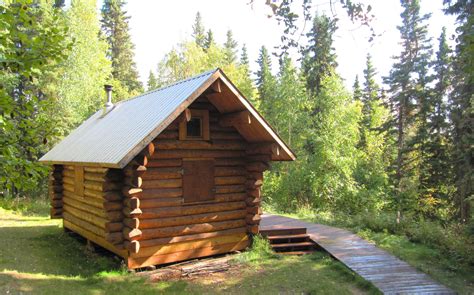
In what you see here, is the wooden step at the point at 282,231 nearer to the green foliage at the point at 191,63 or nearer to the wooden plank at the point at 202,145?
the wooden plank at the point at 202,145

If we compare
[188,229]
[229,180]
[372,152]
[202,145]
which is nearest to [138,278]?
[188,229]

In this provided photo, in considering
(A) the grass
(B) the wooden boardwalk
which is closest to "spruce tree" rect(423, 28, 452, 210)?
(A) the grass

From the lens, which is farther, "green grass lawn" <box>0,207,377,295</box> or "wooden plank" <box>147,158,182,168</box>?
"wooden plank" <box>147,158,182,168</box>

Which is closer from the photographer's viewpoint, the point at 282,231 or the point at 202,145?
the point at 202,145

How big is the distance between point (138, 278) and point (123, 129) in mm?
4284

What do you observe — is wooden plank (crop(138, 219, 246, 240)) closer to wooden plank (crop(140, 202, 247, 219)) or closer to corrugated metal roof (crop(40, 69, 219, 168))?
wooden plank (crop(140, 202, 247, 219))

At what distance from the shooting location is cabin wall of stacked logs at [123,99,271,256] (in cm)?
960

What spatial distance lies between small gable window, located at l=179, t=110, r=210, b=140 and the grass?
6.51m

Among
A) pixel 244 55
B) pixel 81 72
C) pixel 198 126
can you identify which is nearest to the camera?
pixel 198 126

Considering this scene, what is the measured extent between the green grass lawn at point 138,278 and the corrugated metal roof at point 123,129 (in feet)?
9.47

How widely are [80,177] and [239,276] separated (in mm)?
6487

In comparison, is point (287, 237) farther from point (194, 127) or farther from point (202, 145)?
point (194, 127)

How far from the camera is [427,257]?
35.9ft

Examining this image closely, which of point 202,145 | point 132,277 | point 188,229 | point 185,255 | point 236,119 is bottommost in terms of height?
point 132,277
